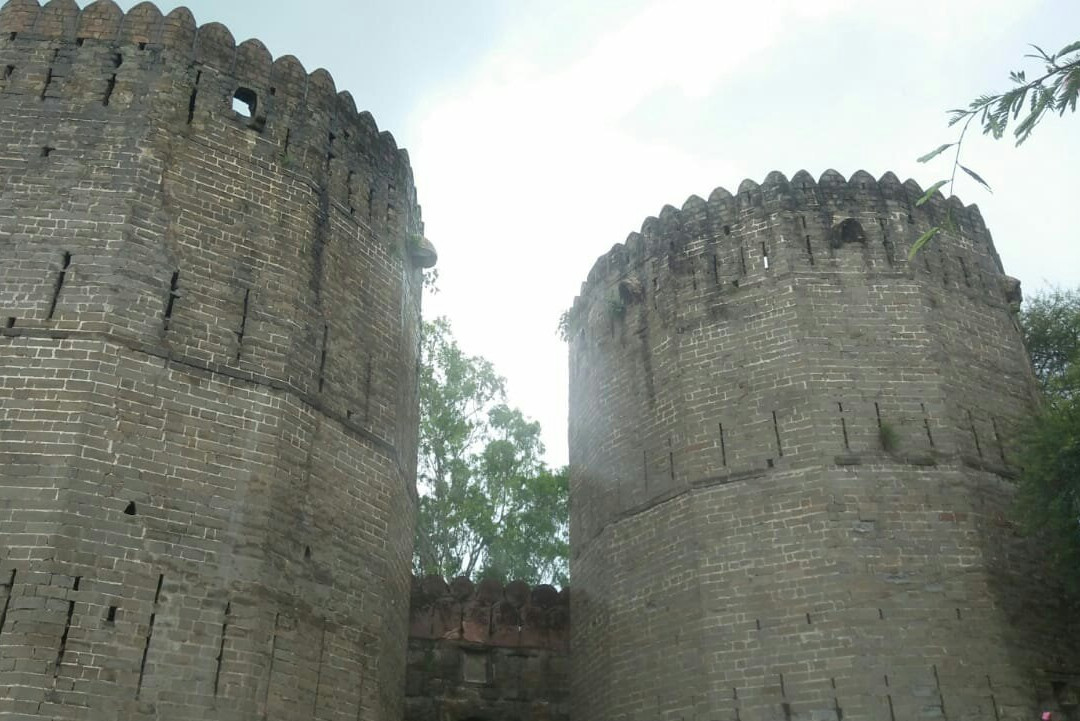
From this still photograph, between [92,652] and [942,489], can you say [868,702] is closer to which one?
[942,489]

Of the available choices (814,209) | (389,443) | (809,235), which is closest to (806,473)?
(809,235)

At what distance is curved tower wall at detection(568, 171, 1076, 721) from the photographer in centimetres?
1094

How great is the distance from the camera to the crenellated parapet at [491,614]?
1442 cm

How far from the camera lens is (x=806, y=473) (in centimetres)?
1192

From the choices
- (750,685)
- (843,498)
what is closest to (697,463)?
(843,498)

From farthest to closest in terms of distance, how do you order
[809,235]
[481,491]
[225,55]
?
[481,491] < [809,235] < [225,55]

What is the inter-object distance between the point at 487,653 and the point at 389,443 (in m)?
3.88

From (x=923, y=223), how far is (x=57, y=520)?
1074 cm

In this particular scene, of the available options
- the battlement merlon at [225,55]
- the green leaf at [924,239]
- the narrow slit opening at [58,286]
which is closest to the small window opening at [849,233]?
the battlement merlon at [225,55]

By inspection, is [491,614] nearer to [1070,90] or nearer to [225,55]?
[225,55]

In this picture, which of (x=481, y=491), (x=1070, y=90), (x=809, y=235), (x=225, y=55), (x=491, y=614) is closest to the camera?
(x=1070, y=90)

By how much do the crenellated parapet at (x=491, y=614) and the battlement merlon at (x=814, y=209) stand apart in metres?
4.95

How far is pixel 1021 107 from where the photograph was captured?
621 cm

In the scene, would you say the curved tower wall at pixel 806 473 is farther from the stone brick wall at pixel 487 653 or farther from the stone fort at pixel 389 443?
the stone brick wall at pixel 487 653
